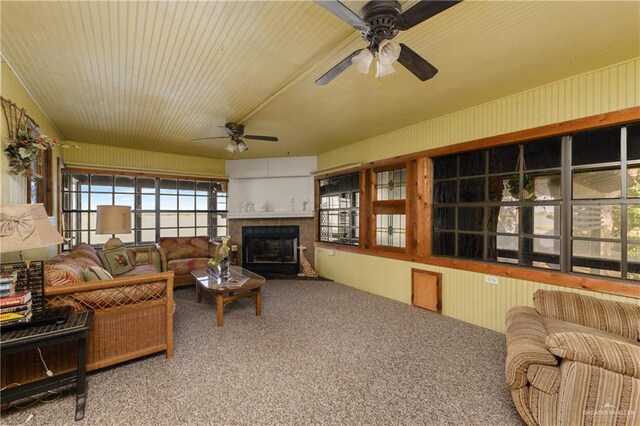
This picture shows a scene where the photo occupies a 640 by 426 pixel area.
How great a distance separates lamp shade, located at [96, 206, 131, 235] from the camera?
3.66m

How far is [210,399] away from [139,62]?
8.87 ft

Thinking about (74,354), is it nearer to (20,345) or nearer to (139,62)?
(20,345)

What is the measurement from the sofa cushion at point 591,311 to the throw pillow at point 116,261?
5.02 m

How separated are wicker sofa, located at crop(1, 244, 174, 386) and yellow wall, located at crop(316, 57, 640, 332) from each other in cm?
301

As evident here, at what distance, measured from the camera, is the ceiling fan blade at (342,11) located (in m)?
1.26

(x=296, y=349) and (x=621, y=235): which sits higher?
(x=621, y=235)

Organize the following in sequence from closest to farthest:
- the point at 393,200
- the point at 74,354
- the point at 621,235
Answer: the point at 74,354 → the point at 621,235 → the point at 393,200

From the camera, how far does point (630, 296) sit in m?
2.26

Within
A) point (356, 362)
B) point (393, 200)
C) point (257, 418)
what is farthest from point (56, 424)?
point (393, 200)

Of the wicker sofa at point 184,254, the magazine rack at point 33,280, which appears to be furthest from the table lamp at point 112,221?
the magazine rack at point 33,280

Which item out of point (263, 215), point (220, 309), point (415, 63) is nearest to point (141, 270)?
point (220, 309)

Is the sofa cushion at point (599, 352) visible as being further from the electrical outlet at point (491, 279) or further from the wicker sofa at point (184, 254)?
the wicker sofa at point (184, 254)

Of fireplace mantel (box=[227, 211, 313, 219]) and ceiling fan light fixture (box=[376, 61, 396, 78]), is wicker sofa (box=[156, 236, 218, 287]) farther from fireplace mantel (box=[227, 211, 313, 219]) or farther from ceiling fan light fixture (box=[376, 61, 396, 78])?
ceiling fan light fixture (box=[376, 61, 396, 78])

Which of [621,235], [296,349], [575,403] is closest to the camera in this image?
[575,403]
